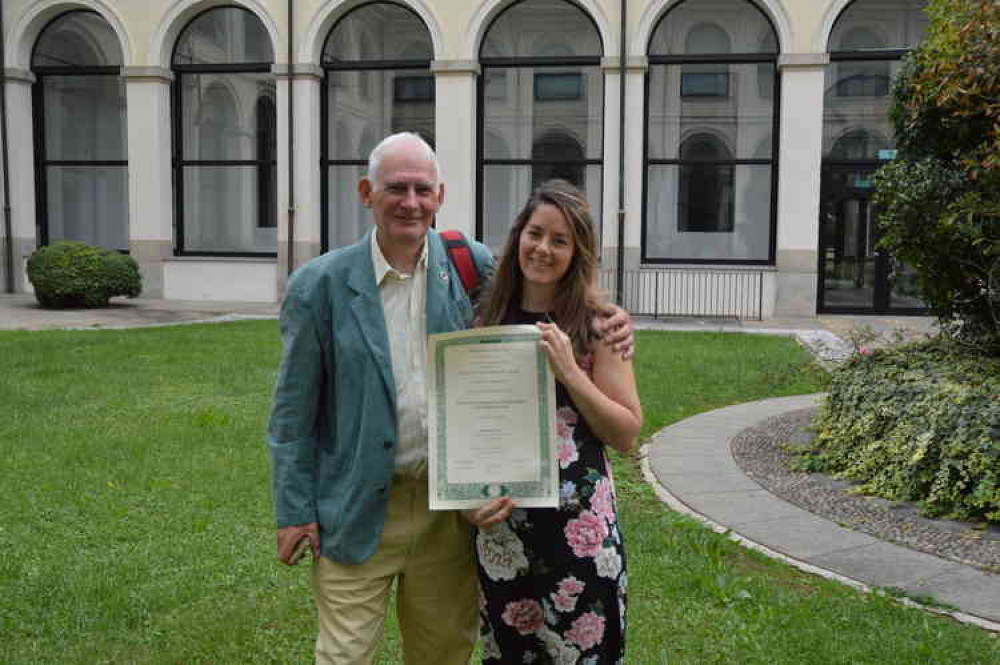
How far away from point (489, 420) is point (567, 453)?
0.23m

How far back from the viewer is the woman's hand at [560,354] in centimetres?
236

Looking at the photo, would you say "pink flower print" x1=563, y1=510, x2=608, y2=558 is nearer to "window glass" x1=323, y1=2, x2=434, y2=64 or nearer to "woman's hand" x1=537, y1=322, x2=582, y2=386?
"woman's hand" x1=537, y1=322, x2=582, y2=386

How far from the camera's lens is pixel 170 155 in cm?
2136

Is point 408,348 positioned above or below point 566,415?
above

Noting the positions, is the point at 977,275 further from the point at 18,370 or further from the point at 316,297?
the point at 18,370

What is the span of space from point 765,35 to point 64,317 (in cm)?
1453

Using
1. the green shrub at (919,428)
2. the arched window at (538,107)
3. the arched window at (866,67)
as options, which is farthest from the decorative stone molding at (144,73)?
the green shrub at (919,428)

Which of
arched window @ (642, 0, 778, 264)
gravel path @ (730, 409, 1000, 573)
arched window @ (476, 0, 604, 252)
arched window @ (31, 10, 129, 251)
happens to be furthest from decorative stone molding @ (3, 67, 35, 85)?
gravel path @ (730, 409, 1000, 573)

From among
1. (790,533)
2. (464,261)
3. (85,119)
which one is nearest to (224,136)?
(85,119)

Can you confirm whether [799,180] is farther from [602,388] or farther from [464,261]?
[602,388]

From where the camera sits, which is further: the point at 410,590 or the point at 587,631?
the point at 410,590

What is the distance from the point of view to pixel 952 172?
6898mm

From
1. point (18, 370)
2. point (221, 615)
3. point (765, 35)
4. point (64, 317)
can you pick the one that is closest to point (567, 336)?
point (221, 615)

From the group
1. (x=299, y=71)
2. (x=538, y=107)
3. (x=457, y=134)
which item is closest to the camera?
(x=457, y=134)
